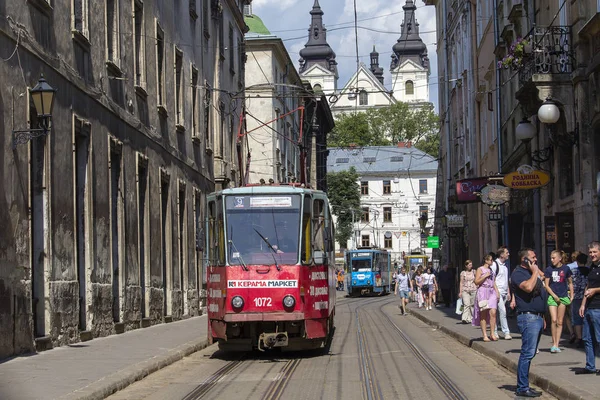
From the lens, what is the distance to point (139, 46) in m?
25.0

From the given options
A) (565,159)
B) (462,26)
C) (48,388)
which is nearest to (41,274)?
(48,388)

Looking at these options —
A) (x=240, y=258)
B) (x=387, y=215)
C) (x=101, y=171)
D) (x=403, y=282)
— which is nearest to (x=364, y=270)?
(x=403, y=282)

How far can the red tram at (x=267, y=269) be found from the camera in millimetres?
16750

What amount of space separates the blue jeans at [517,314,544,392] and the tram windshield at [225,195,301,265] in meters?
5.58

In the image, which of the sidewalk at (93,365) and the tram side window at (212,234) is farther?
the tram side window at (212,234)

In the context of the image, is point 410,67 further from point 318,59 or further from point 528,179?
point 528,179

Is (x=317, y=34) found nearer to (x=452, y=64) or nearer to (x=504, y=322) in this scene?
(x=452, y=64)

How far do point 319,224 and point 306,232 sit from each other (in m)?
0.45

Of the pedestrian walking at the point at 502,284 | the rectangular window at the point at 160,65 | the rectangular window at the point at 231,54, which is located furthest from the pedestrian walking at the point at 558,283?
the rectangular window at the point at 231,54

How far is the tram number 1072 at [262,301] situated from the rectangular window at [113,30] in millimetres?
7712

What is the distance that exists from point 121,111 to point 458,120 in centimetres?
3073

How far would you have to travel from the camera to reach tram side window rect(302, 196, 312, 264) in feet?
55.7

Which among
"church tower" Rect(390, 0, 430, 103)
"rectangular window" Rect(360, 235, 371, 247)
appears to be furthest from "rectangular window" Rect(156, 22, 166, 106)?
"church tower" Rect(390, 0, 430, 103)

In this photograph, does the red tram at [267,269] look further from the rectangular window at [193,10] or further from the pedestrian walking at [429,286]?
the pedestrian walking at [429,286]
